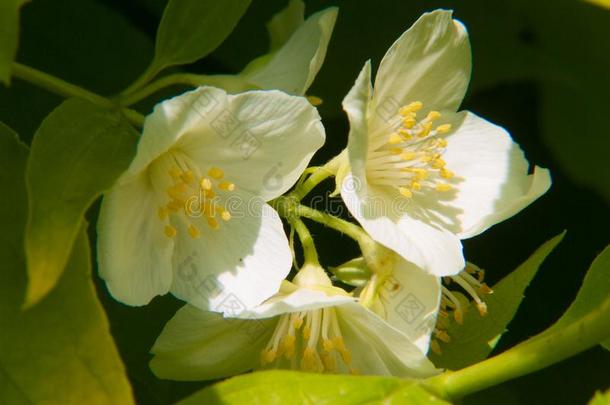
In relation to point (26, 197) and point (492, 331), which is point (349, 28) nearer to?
point (492, 331)

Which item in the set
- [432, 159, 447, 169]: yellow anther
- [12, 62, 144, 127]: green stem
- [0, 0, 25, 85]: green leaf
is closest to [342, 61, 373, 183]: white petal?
[432, 159, 447, 169]: yellow anther

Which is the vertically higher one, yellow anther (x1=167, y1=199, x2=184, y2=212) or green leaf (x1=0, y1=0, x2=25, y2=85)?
green leaf (x1=0, y1=0, x2=25, y2=85)

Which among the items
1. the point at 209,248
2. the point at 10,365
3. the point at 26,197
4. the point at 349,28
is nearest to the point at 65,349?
the point at 10,365

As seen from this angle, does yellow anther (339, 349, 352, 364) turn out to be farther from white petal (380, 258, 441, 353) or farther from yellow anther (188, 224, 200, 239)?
yellow anther (188, 224, 200, 239)

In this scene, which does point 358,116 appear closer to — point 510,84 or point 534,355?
point 534,355

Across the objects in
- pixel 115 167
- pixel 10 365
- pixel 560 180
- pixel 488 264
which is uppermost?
pixel 115 167
